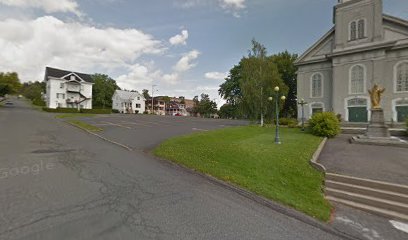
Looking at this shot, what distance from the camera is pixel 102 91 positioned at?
75625mm

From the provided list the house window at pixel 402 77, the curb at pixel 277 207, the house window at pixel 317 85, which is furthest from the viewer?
the house window at pixel 317 85

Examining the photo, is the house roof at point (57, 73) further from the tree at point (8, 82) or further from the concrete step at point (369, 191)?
the concrete step at point (369, 191)

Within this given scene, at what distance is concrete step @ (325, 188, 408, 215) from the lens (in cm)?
595

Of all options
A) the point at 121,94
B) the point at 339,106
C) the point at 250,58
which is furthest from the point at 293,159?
→ the point at 121,94

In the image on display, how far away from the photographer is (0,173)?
6875mm

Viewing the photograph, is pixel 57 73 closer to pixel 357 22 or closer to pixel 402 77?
pixel 357 22

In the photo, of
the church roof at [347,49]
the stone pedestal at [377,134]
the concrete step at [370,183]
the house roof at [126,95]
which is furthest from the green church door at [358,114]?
the house roof at [126,95]

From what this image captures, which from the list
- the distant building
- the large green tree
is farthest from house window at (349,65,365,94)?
the distant building

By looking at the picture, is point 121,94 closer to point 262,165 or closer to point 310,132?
point 310,132

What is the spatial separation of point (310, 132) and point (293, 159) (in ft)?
39.3

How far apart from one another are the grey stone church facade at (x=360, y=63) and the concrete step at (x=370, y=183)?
24.8 m

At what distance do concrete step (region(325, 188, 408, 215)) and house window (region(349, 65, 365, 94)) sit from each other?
87.6 feet

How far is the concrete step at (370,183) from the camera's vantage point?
6.55m

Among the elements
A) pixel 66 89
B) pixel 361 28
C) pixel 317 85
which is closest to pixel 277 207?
pixel 317 85
